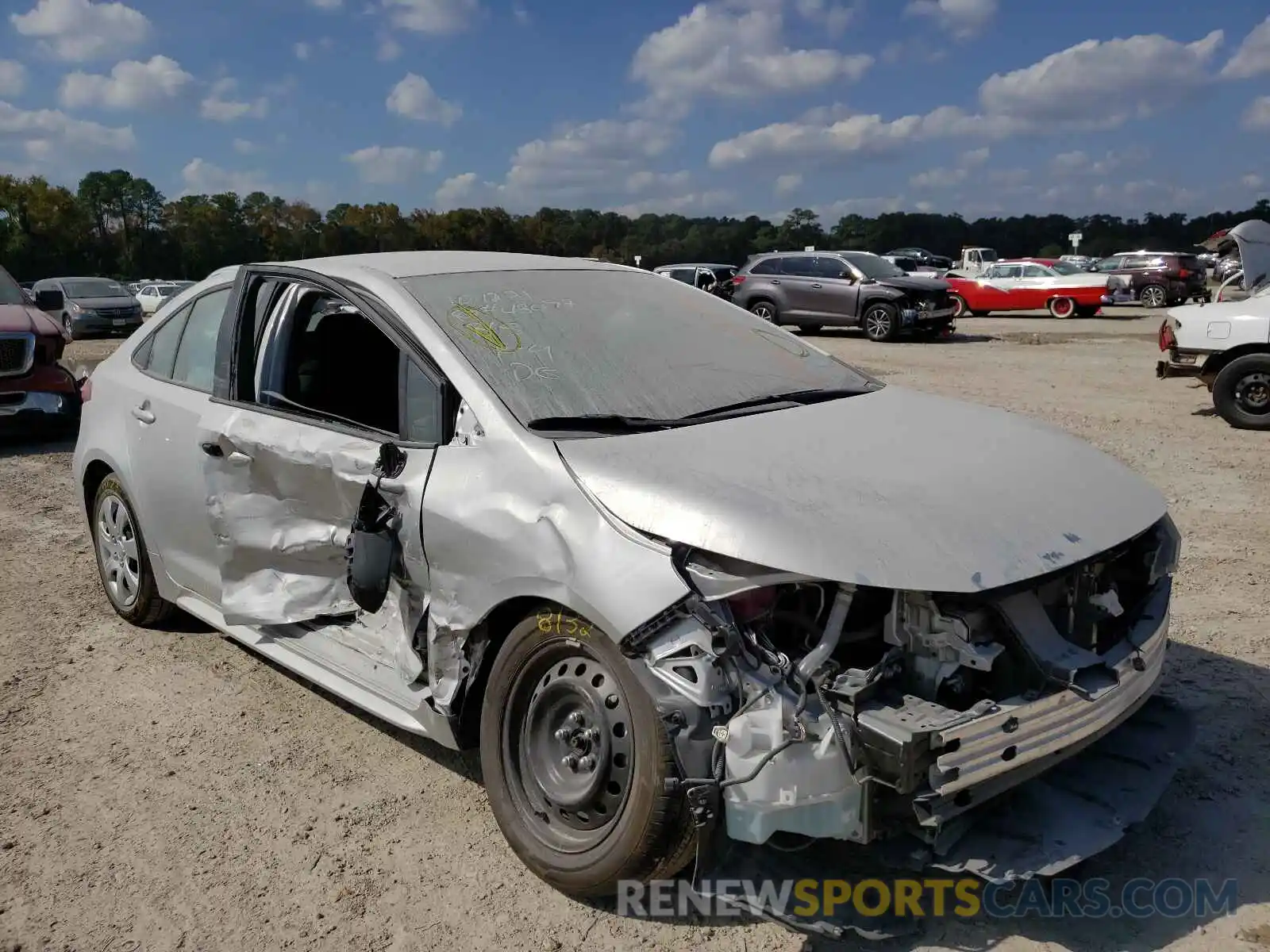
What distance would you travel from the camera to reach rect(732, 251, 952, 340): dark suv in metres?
19.9

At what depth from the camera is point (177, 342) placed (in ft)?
14.9

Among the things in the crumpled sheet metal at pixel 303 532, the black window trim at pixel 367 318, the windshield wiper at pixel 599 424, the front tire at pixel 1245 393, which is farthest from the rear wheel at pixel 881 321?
the windshield wiper at pixel 599 424

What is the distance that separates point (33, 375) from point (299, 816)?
27.2ft

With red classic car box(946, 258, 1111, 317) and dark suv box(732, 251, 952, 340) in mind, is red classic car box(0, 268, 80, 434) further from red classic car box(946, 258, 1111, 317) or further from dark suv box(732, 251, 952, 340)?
red classic car box(946, 258, 1111, 317)

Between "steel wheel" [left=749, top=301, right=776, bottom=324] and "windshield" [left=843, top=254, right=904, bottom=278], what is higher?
"windshield" [left=843, top=254, right=904, bottom=278]

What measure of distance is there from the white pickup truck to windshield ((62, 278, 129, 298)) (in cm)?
2415

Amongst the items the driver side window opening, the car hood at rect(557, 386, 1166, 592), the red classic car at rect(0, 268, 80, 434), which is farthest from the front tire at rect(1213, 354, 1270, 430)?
the red classic car at rect(0, 268, 80, 434)

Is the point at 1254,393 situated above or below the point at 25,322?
below

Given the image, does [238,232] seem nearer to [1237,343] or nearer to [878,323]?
[878,323]

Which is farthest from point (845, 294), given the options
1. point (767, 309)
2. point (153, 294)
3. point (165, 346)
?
point (153, 294)

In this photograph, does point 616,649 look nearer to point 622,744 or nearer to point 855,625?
point 622,744

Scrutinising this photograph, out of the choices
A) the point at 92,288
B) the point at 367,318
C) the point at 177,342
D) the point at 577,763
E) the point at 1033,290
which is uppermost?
the point at 367,318

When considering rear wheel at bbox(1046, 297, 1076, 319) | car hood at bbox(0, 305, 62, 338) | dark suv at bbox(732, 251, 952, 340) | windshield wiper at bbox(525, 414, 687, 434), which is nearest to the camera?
windshield wiper at bbox(525, 414, 687, 434)

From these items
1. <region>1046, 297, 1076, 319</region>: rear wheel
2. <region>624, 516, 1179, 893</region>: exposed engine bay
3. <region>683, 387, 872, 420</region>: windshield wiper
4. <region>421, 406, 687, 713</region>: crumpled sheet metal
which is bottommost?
<region>1046, 297, 1076, 319</region>: rear wheel
